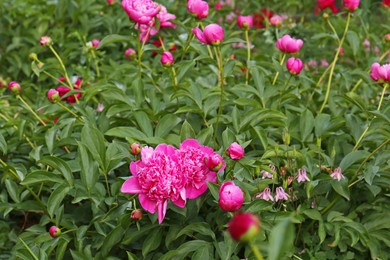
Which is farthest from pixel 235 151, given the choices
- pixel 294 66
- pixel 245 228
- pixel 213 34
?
pixel 245 228

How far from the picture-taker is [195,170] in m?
1.41

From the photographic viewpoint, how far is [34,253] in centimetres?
164

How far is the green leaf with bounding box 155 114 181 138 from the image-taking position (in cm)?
177

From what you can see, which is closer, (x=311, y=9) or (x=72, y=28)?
(x=72, y=28)

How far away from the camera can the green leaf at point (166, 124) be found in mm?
1767

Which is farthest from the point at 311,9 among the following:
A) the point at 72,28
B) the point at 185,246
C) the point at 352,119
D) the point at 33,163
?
the point at 185,246

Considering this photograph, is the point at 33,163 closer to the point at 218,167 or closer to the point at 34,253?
the point at 34,253

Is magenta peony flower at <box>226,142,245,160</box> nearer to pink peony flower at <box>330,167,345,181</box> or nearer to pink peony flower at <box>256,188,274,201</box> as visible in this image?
pink peony flower at <box>256,188,274,201</box>

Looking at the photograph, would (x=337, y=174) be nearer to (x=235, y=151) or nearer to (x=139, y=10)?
(x=235, y=151)

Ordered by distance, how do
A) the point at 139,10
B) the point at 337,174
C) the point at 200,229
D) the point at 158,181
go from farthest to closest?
the point at 139,10
the point at 337,174
the point at 200,229
the point at 158,181

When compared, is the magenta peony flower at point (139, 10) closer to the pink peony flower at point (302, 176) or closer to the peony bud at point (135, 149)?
the peony bud at point (135, 149)

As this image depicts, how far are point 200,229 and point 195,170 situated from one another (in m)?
0.18

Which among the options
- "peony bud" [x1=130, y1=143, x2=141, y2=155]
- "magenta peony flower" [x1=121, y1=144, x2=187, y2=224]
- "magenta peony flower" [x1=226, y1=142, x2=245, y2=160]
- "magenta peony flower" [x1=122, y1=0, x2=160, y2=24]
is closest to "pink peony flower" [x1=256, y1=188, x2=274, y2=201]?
"magenta peony flower" [x1=226, y1=142, x2=245, y2=160]

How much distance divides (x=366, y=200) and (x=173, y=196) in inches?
27.4
